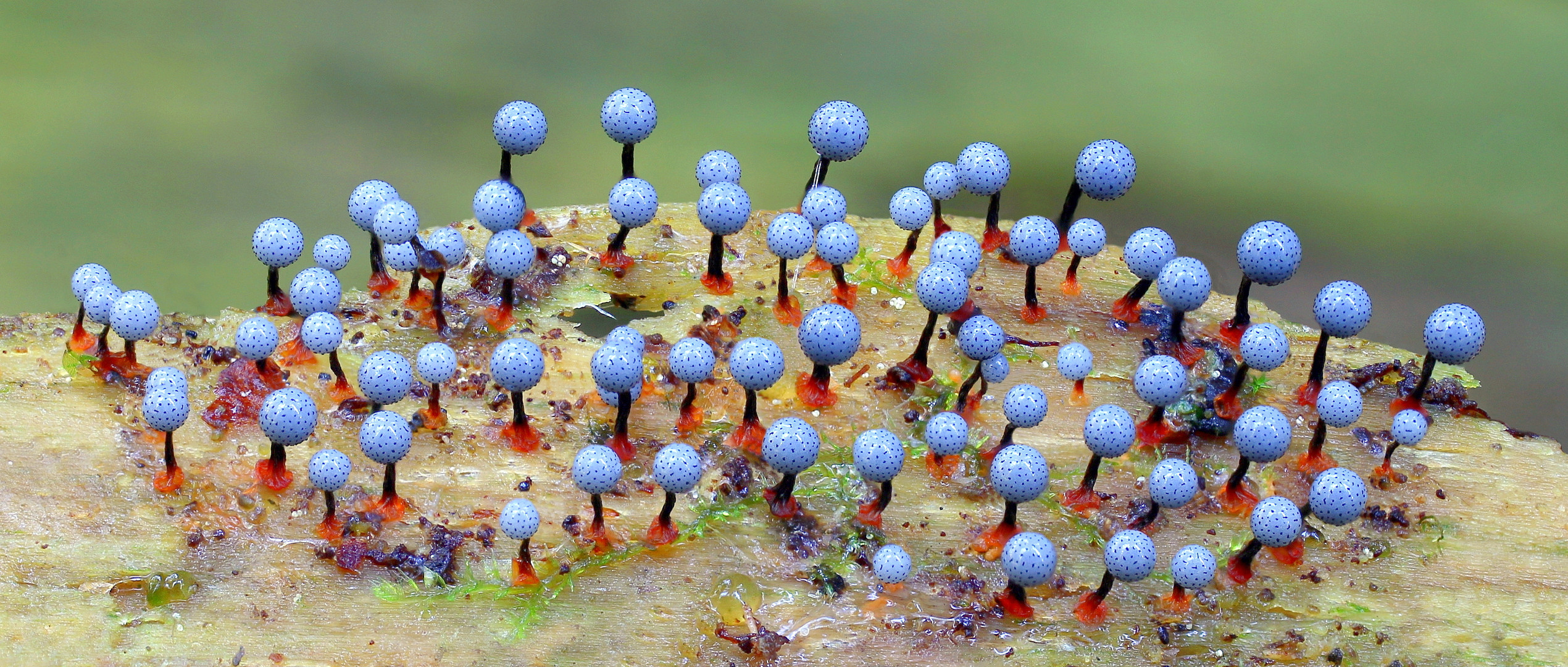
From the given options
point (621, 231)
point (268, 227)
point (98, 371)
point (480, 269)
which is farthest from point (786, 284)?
point (98, 371)

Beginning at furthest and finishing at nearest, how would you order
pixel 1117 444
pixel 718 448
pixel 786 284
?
pixel 786 284 → pixel 718 448 → pixel 1117 444

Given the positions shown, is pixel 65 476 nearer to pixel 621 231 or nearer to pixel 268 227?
pixel 268 227

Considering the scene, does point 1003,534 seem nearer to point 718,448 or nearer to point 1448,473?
point 718,448

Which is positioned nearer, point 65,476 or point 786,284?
point 65,476

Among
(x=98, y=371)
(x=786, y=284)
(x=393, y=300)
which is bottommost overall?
(x=98, y=371)

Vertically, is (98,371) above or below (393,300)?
below

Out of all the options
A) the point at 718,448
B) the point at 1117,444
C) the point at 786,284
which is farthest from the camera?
the point at 786,284

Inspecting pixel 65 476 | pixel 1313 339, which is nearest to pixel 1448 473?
pixel 1313 339
